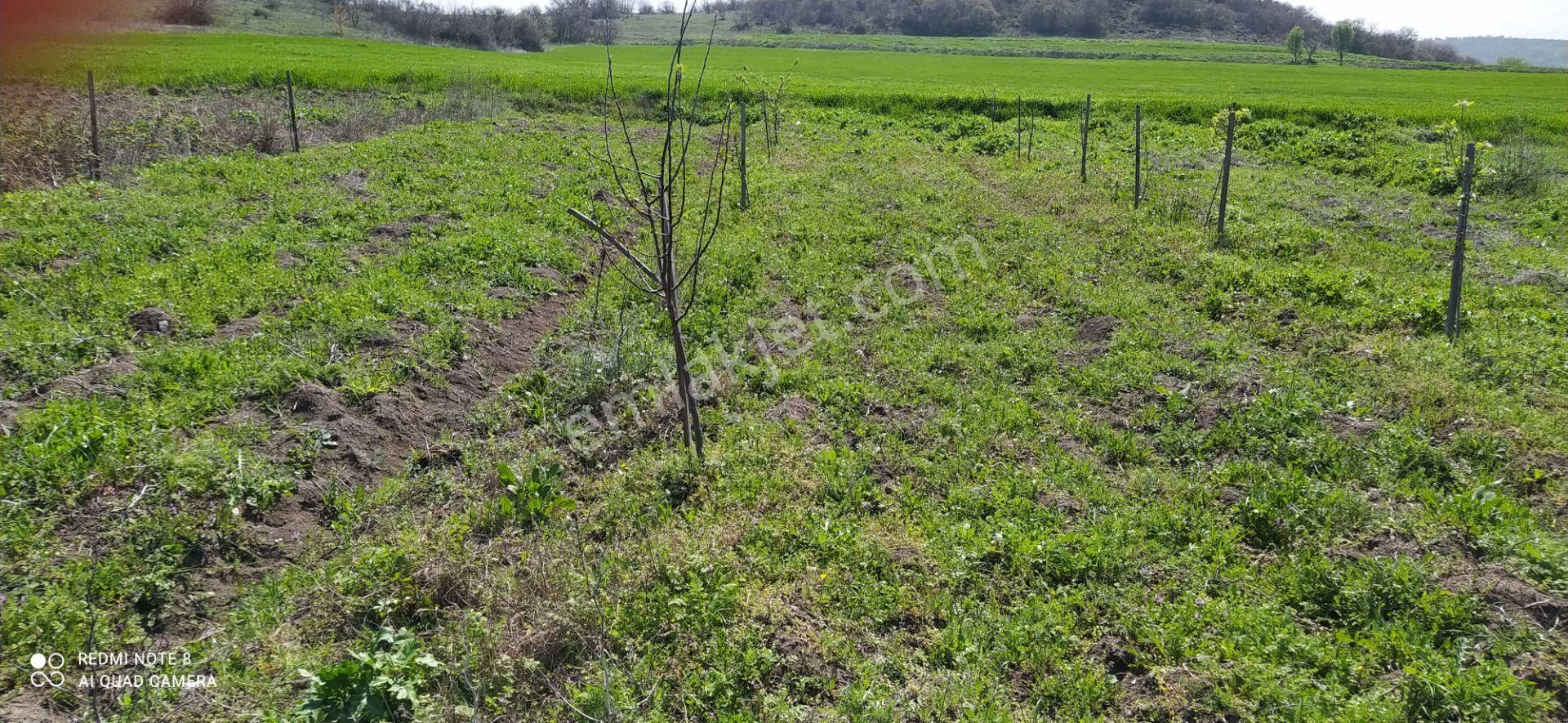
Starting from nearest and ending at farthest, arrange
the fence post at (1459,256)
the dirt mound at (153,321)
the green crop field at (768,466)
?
the green crop field at (768,466) < the dirt mound at (153,321) < the fence post at (1459,256)

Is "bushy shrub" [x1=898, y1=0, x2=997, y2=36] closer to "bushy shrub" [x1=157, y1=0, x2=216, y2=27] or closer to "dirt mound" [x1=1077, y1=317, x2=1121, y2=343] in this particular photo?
"bushy shrub" [x1=157, y1=0, x2=216, y2=27]

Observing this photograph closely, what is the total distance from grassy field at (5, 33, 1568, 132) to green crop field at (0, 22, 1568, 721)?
50.7ft

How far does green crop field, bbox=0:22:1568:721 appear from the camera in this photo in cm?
396

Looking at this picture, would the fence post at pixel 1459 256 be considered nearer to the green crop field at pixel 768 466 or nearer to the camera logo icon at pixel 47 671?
the green crop field at pixel 768 466

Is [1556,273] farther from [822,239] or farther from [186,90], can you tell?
[186,90]

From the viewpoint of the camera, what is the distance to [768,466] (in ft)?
20.0

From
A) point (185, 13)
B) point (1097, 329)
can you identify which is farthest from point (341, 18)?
point (1097, 329)

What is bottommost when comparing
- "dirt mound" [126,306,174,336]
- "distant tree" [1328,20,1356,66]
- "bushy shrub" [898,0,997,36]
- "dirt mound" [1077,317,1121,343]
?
"dirt mound" [1077,317,1121,343]

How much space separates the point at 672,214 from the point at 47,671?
759 centimetres

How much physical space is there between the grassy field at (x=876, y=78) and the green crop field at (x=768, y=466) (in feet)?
50.7

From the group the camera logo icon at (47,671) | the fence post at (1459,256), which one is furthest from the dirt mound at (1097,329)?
the camera logo icon at (47,671)

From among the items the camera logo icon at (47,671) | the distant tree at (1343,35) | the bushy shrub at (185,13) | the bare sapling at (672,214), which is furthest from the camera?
the distant tree at (1343,35)

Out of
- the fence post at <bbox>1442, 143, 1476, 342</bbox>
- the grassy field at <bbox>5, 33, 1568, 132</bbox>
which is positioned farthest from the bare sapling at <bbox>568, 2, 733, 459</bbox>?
the grassy field at <bbox>5, 33, 1568, 132</bbox>

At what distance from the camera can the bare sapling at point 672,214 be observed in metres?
5.44
